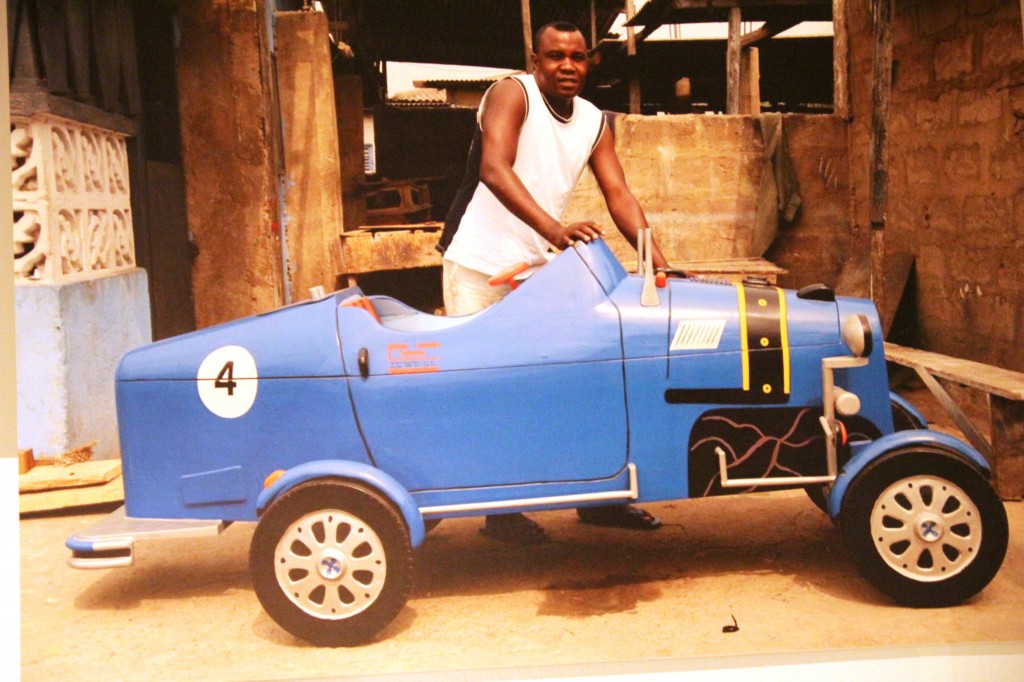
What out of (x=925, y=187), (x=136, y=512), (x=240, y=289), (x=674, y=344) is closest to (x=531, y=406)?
(x=674, y=344)

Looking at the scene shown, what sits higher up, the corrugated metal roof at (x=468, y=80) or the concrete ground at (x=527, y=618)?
the corrugated metal roof at (x=468, y=80)

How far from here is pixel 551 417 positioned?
8.66 feet

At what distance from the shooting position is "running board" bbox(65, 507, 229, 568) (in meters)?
2.58

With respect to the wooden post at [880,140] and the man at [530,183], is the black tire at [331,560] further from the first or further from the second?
the wooden post at [880,140]

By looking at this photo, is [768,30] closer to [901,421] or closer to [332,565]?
[901,421]

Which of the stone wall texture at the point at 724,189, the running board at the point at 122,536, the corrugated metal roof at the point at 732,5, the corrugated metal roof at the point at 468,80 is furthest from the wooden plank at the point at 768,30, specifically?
the running board at the point at 122,536

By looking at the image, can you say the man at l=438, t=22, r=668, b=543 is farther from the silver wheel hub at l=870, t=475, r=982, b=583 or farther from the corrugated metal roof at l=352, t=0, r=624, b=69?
the silver wheel hub at l=870, t=475, r=982, b=583

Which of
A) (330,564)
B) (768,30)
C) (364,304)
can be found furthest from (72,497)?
(768,30)

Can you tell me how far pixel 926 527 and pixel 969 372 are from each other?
1198mm

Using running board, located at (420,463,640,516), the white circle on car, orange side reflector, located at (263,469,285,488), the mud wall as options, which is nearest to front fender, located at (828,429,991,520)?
running board, located at (420,463,640,516)

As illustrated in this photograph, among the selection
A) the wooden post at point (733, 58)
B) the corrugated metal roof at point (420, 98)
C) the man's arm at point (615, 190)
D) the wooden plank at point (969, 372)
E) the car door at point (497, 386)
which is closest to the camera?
the car door at point (497, 386)

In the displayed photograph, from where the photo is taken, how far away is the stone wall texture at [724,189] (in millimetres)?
3580

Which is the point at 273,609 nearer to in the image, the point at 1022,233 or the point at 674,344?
the point at 674,344

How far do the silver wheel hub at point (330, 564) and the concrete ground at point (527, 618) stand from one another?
0.14 metres
